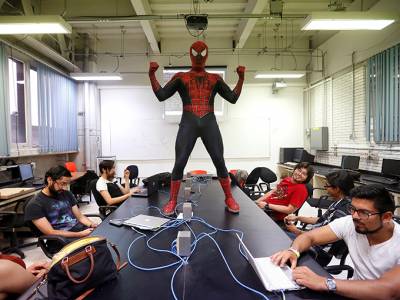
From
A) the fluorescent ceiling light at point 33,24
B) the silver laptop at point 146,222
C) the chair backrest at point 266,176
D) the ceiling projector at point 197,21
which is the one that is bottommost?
the chair backrest at point 266,176

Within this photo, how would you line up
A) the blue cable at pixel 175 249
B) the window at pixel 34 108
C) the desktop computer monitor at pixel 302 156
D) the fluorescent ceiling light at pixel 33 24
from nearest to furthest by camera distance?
the blue cable at pixel 175 249, the fluorescent ceiling light at pixel 33 24, the window at pixel 34 108, the desktop computer monitor at pixel 302 156

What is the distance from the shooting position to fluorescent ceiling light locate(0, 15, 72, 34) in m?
2.94

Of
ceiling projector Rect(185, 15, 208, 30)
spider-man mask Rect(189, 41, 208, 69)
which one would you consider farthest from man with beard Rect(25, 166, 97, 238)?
ceiling projector Rect(185, 15, 208, 30)

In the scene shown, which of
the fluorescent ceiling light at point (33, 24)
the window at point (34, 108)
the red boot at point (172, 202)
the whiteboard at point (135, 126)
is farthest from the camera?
the whiteboard at point (135, 126)

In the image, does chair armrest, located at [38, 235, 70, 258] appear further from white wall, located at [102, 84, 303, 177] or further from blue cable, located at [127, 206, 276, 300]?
white wall, located at [102, 84, 303, 177]

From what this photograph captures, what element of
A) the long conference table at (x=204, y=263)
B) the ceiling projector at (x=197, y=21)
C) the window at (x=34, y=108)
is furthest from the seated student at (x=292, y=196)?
the window at (x=34, y=108)

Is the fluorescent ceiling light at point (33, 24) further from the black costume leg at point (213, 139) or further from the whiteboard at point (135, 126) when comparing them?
the whiteboard at point (135, 126)

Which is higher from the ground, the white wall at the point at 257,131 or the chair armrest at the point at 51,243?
the white wall at the point at 257,131

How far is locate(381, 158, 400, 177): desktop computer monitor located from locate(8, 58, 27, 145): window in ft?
18.2

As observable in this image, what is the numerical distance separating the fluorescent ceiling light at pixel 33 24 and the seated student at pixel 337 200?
3340 millimetres

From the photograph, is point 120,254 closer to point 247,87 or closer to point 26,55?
point 26,55

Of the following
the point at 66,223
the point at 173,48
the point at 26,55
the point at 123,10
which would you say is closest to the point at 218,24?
the point at 173,48

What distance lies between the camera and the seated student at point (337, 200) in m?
1.88

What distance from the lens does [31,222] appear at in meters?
1.95
